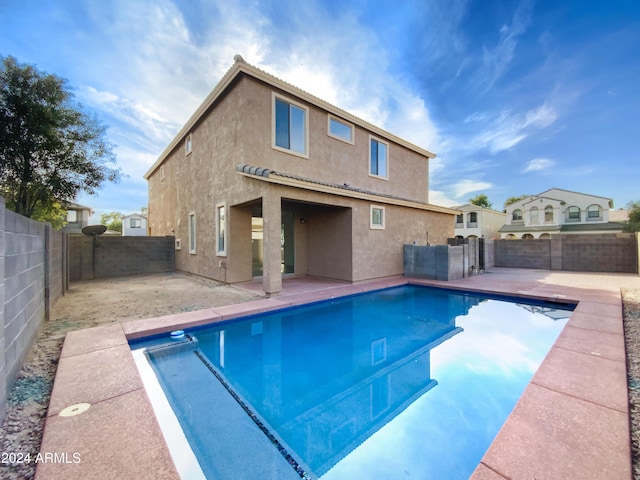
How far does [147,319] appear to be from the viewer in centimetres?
545

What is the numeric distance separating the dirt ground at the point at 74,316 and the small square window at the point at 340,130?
6.68 meters

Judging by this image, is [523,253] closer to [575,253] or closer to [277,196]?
[575,253]

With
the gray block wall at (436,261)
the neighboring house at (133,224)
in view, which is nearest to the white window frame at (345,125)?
the gray block wall at (436,261)

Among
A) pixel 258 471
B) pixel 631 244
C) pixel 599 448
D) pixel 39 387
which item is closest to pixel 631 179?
pixel 631 244

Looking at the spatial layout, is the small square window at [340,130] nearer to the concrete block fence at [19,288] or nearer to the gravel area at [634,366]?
the concrete block fence at [19,288]

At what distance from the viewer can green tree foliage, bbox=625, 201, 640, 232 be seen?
23.3 meters

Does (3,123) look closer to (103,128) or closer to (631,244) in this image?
(103,128)

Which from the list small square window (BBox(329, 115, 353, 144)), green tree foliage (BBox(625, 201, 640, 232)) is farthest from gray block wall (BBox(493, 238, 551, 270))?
green tree foliage (BBox(625, 201, 640, 232))

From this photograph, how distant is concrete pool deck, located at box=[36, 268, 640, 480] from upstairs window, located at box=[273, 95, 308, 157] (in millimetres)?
6769

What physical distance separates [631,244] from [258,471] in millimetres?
17265

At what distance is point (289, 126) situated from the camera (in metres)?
9.20

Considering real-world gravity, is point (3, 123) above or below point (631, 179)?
below

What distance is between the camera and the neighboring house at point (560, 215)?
27406mm

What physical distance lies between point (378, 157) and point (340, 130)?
256 cm
